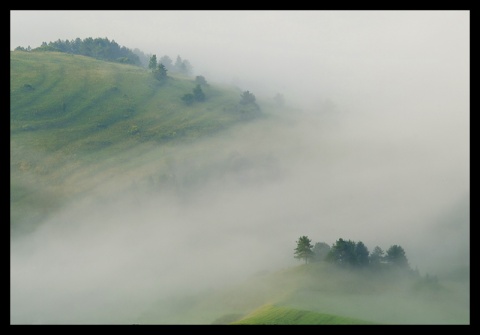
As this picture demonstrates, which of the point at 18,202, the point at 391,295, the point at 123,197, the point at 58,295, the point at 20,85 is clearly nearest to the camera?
the point at 391,295

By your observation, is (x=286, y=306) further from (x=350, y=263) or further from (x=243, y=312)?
(x=350, y=263)

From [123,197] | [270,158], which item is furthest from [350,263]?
[270,158]

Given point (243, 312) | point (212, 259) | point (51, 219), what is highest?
point (51, 219)

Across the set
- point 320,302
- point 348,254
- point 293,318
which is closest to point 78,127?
point 348,254

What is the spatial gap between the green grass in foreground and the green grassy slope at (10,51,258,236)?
7189 cm

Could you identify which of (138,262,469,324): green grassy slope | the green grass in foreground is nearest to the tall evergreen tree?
(138,262,469,324): green grassy slope

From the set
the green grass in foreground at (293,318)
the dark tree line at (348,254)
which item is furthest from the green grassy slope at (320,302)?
the dark tree line at (348,254)

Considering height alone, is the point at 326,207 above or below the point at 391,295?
above

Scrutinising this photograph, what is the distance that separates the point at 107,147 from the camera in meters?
160

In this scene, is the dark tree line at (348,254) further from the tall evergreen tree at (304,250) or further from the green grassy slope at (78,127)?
the green grassy slope at (78,127)

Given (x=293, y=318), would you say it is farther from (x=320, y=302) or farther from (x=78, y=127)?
(x=78, y=127)

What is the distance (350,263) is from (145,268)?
160ft

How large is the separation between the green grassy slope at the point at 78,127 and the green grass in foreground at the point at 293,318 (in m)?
71.9

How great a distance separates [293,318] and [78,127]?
370 feet
